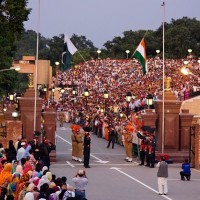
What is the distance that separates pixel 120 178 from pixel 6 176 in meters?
9.97

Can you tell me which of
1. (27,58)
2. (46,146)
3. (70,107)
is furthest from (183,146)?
(27,58)

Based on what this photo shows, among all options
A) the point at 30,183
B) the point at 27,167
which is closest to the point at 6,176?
the point at 27,167

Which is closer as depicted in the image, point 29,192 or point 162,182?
point 29,192

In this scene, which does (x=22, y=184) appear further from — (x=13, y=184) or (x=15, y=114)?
(x=15, y=114)

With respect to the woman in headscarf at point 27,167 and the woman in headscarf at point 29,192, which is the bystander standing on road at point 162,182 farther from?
the woman in headscarf at point 29,192

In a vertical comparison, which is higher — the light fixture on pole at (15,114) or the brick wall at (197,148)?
the light fixture on pole at (15,114)

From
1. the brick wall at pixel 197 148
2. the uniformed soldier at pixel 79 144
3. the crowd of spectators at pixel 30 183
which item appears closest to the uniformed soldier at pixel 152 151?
the brick wall at pixel 197 148

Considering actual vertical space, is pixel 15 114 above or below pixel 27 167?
above

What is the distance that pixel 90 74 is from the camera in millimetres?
101500

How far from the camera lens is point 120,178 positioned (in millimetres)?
34562

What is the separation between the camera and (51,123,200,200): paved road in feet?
96.6

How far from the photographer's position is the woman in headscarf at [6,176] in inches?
985

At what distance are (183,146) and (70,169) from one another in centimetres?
716

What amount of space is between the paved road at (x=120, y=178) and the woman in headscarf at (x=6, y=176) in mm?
3753
